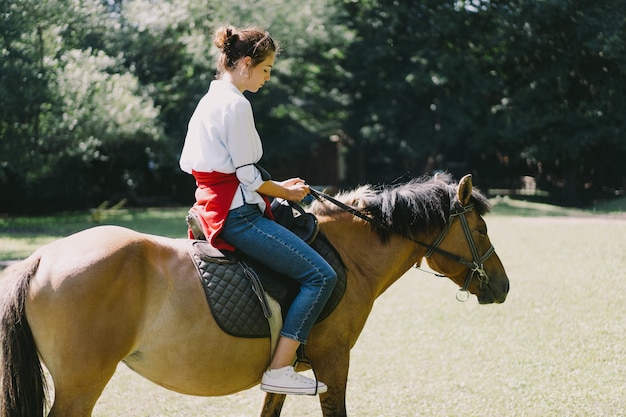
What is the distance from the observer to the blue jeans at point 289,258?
11.4 feet

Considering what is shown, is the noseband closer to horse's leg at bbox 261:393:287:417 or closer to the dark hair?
horse's leg at bbox 261:393:287:417

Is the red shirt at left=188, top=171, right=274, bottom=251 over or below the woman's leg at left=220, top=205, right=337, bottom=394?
over

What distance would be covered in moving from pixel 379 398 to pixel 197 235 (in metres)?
2.97

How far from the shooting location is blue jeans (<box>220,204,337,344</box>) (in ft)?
11.4

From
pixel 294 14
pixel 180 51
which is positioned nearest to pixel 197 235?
pixel 180 51

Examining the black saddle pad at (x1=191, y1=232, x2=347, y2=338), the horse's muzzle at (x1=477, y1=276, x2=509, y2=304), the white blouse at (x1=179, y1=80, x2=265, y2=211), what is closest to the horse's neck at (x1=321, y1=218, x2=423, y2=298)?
the black saddle pad at (x1=191, y1=232, x2=347, y2=338)

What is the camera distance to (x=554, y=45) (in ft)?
83.6

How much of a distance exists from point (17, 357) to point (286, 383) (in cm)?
145

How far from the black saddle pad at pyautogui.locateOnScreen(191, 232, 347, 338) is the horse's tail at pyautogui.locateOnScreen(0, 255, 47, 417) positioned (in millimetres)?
918

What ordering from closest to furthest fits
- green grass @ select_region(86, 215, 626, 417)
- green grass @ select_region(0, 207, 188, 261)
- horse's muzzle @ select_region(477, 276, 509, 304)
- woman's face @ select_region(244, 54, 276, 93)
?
woman's face @ select_region(244, 54, 276, 93) < horse's muzzle @ select_region(477, 276, 509, 304) < green grass @ select_region(86, 215, 626, 417) < green grass @ select_region(0, 207, 188, 261)

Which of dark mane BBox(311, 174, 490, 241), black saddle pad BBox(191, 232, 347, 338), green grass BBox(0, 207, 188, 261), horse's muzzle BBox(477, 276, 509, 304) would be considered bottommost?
green grass BBox(0, 207, 188, 261)

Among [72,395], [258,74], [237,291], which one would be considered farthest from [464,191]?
[72,395]

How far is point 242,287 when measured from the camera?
348cm

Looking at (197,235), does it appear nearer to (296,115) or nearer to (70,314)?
(70,314)
